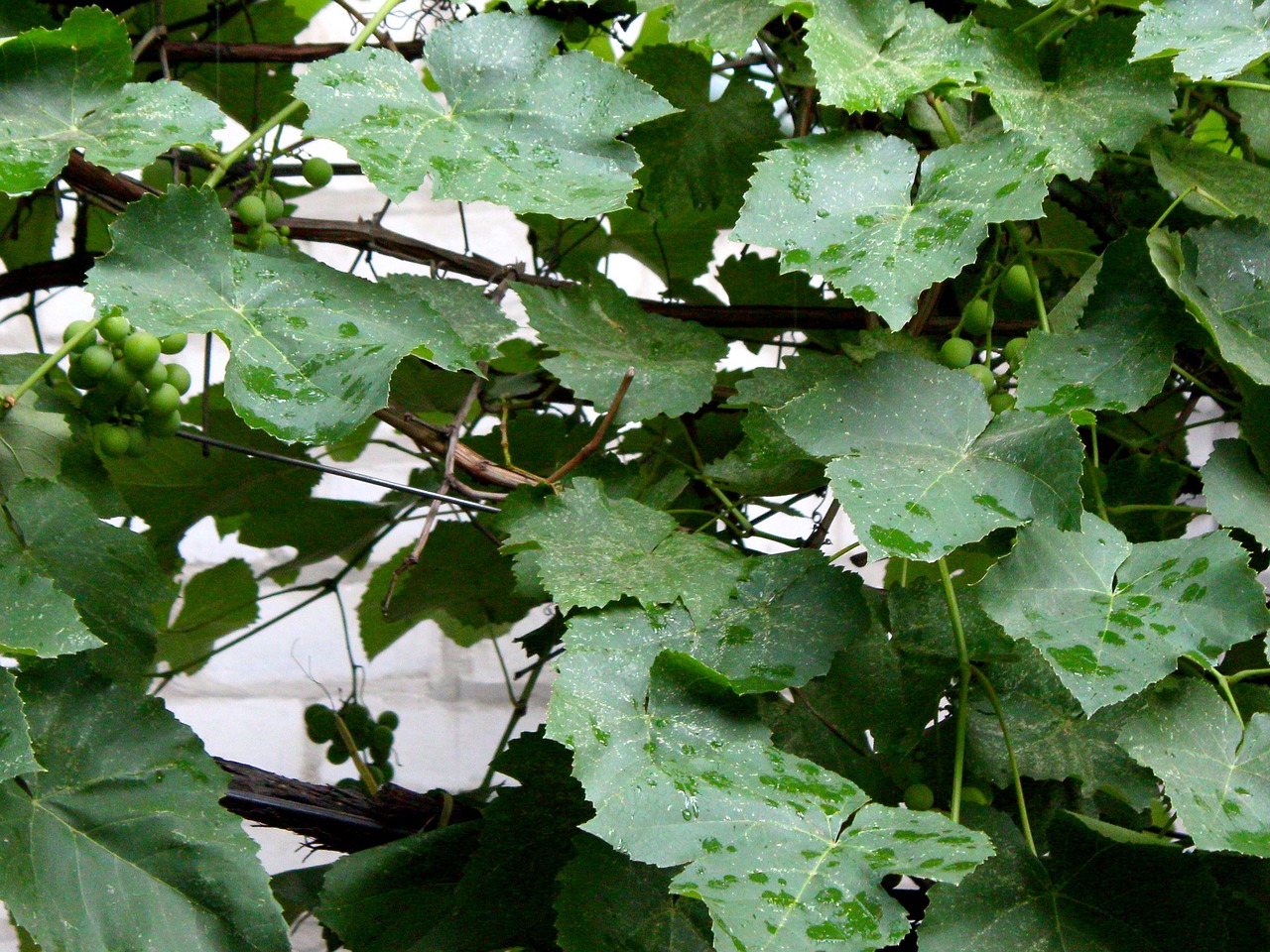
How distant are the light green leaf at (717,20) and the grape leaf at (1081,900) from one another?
1.67 feet

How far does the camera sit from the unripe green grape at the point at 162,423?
2.34 ft

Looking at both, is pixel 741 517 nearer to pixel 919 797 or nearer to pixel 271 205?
pixel 919 797

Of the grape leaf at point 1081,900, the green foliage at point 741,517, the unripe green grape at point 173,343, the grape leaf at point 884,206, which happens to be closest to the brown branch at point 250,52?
the green foliage at point 741,517

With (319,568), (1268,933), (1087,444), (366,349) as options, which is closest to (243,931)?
(366,349)

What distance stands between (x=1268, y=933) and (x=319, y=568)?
4.31ft

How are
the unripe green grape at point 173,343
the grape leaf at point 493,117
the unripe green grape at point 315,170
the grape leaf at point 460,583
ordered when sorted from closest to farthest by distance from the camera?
the grape leaf at point 493,117 < the unripe green grape at point 173,343 < the unripe green grape at point 315,170 < the grape leaf at point 460,583

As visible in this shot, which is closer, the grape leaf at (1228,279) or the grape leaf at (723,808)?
the grape leaf at (723,808)

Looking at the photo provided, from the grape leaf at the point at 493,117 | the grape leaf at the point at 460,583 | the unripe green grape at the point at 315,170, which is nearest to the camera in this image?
the grape leaf at the point at 493,117

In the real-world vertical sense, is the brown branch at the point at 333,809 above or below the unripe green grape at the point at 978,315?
below

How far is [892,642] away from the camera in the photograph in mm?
718

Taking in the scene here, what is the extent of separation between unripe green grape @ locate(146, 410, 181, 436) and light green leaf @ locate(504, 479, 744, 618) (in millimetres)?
234

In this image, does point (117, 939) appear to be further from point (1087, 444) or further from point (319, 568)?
point (319, 568)

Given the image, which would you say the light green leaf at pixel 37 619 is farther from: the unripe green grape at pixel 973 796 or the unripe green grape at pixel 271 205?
the unripe green grape at pixel 973 796

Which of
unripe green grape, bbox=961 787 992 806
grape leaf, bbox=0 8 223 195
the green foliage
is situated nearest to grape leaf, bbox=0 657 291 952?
the green foliage
